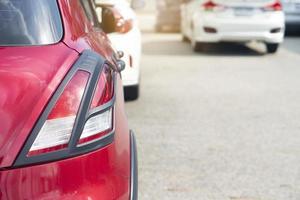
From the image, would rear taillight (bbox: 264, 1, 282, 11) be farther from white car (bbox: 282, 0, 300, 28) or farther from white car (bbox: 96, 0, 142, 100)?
white car (bbox: 96, 0, 142, 100)

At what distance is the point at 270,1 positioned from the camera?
10.9 meters

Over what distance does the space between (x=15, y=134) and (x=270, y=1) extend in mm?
9648

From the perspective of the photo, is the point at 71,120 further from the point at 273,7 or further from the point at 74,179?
the point at 273,7

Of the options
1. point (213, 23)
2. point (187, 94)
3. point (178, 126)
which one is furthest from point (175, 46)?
point (178, 126)

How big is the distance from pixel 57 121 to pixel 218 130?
3.44 m

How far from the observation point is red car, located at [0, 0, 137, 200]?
6.53 feet

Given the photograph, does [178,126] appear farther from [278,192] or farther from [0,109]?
[0,109]

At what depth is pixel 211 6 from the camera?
11.0 m

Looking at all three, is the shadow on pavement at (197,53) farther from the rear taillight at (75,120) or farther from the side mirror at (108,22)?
the rear taillight at (75,120)

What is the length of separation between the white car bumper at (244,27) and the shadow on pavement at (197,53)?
1.48ft

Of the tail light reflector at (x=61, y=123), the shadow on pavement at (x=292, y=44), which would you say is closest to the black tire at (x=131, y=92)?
the tail light reflector at (x=61, y=123)

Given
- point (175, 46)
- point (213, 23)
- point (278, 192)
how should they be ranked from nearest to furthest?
point (278, 192) → point (213, 23) → point (175, 46)

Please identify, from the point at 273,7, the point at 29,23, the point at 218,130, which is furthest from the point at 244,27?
the point at 29,23

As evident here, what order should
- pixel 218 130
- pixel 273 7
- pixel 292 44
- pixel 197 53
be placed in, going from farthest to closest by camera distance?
pixel 292 44
pixel 197 53
pixel 273 7
pixel 218 130
